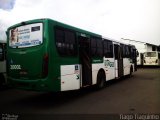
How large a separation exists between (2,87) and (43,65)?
18.9 feet

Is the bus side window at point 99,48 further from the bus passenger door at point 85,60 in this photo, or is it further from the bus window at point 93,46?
the bus passenger door at point 85,60

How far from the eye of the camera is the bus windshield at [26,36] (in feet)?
24.8

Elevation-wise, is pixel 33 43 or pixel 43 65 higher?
pixel 33 43

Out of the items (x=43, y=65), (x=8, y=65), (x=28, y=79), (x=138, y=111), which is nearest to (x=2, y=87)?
(x=8, y=65)

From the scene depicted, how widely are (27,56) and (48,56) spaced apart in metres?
0.94

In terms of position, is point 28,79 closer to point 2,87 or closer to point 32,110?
point 32,110

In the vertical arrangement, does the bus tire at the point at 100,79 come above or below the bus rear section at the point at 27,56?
below

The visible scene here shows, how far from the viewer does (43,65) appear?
724 centimetres

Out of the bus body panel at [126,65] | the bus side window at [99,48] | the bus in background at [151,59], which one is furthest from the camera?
the bus in background at [151,59]

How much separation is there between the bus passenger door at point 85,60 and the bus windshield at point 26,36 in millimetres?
2246

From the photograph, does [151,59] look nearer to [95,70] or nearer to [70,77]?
[95,70]

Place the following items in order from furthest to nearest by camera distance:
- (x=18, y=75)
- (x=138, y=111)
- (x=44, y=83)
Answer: (x=18, y=75) < (x=44, y=83) < (x=138, y=111)

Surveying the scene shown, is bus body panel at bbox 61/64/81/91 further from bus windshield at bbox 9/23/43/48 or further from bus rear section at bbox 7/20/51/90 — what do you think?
bus windshield at bbox 9/23/43/48

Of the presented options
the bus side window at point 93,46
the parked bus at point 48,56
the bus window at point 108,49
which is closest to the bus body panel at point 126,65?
the bus window at point 108,49
